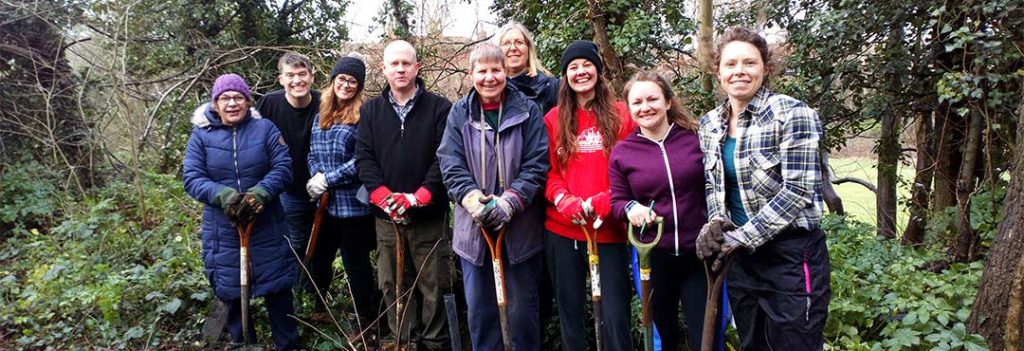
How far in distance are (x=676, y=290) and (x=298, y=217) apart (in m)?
2.55

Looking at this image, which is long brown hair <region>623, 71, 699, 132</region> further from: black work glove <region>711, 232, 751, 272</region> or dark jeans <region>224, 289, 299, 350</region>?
dark jeans <region>224, 289, 299, 350</region>

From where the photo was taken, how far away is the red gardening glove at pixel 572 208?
2807 millimetres

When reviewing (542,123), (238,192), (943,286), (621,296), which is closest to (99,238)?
(238,192)

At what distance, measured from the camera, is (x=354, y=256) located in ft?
12.9

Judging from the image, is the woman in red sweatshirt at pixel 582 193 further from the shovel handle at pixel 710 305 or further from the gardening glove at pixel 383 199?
the gardening glove at pixel 383 199

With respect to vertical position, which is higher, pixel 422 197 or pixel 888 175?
pixel 422 197

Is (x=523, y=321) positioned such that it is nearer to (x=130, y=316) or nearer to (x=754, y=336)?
(x=754, y=336)

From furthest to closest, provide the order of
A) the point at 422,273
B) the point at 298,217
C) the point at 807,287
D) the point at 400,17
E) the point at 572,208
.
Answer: the point at 400,17 → the point at 298,217 → the point at 422,273 → the point at 572,208 → the point at 807,287

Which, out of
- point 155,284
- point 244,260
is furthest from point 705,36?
point 155,284

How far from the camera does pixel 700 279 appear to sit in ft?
8.98

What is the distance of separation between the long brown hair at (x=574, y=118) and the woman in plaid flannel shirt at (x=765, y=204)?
53 cm

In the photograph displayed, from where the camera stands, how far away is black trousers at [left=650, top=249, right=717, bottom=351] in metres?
2.74

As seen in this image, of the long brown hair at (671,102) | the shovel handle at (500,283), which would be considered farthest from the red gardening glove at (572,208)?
the long brown hair at (671,102)

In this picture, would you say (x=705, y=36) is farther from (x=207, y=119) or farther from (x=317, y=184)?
(x=207, y=119)
